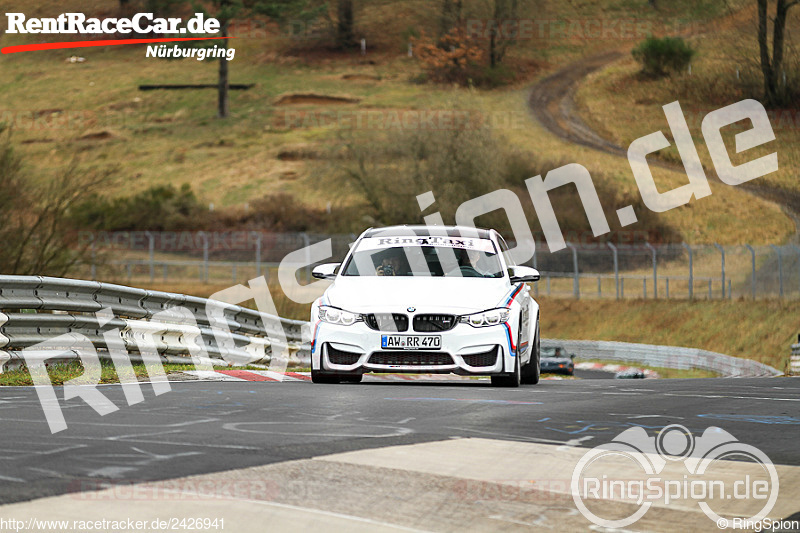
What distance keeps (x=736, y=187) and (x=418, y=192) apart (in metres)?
24.8

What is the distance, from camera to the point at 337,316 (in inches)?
505

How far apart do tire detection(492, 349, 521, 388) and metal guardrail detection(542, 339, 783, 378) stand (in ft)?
56.8

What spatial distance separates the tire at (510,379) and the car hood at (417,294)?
0.74 metres

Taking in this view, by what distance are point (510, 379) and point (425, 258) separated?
1.83 meters

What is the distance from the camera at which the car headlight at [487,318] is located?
41.8 ft

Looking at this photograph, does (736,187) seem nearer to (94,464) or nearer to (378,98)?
(378,98)

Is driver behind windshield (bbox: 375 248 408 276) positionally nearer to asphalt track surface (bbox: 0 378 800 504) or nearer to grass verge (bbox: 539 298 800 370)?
asphalt track surface (bbox: 0 378 800 504)

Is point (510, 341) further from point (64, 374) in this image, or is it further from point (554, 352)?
point (554, 352)

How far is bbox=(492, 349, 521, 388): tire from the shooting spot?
43.0ft

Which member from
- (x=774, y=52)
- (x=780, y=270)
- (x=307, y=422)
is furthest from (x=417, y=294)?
(x=774, y=52)

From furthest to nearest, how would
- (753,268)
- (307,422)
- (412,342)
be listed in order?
Result: (753,268), (412,342), (307,422)

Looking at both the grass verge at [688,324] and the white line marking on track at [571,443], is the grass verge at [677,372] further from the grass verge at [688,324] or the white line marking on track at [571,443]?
the white line marking on track at [571,443]

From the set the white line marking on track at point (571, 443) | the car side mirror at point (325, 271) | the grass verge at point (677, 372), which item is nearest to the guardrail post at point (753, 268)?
the grass verge at point (677, 372)

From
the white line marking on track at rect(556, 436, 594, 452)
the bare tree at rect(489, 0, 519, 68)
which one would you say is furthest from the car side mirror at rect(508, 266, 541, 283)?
the bare tree at rect(489, 0, 519, 68)
